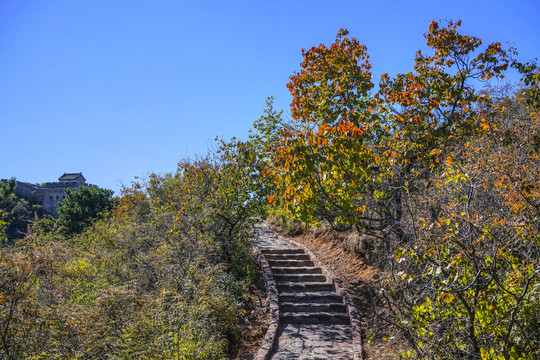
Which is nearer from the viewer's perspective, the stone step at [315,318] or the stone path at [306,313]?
the stone path at [306,313]

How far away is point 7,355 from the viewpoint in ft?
14.2

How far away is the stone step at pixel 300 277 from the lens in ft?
33.4

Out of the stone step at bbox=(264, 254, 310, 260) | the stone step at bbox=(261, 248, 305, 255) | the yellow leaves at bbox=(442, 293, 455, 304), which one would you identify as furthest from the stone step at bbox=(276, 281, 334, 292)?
the yellow leaves at bbox=(442, 293, 455, 304)

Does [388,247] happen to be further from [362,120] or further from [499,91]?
[499,91]

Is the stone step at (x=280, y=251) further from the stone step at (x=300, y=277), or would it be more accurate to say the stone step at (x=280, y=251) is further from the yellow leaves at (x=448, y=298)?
the yellow leaves at (x=448, y=298)

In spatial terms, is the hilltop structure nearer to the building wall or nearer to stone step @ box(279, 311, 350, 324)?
the building wall

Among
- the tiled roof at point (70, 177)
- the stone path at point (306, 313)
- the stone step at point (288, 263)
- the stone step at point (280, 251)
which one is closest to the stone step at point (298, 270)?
the stone path at point (306, 313)

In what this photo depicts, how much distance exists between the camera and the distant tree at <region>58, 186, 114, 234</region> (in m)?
29.3

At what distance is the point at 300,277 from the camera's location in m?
10.3

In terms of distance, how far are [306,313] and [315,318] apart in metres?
0.25

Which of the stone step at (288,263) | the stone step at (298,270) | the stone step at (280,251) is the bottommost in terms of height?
the stone step at (298,270)

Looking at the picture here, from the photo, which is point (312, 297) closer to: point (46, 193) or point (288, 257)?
point (288, 257)

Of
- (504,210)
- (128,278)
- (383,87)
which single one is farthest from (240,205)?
(504,210)

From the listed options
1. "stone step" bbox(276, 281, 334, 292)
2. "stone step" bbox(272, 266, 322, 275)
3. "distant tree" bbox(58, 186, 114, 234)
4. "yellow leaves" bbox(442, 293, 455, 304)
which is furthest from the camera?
"distant tree" bbox(58, 186, 114, 234)
